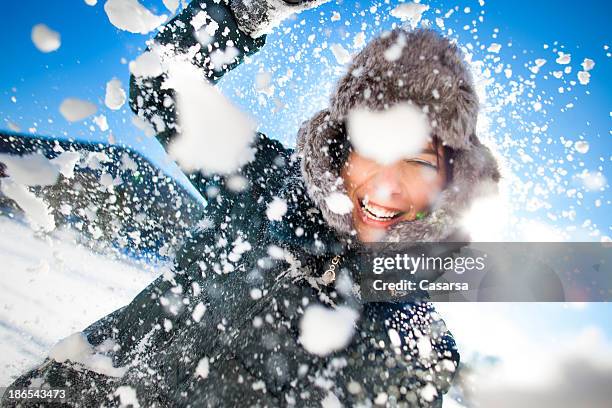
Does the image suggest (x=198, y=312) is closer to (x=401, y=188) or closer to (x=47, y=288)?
(x=401, y=188)

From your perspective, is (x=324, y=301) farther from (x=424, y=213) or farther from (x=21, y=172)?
(x=21, y=172)

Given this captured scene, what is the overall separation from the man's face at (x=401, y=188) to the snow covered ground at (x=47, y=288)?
10.4 ft

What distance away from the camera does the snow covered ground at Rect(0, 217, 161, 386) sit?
4160 millimetres

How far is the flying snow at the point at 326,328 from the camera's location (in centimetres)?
139

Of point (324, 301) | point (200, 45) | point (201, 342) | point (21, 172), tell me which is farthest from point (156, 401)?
point (200, 45)

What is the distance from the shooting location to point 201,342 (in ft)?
4.91

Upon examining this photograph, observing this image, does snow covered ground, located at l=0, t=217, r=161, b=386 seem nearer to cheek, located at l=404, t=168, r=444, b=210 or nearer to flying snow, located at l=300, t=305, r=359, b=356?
flying snow, located at l=300, t=305, r=359, b=356

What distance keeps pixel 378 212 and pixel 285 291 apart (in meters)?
0.68

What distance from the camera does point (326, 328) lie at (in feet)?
4.80

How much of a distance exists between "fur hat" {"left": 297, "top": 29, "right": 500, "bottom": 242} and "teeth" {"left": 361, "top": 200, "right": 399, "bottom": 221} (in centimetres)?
9

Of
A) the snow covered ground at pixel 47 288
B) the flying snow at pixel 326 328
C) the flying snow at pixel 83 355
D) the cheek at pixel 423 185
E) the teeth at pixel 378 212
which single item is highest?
the cheek at pixel 423 185

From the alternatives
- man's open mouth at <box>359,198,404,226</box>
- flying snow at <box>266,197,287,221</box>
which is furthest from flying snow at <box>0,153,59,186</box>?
man's open mouth at <box>359,198,404,226</box>

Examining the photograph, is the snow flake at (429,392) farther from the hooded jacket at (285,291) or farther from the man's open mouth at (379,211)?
the man's open mouth at (379,211)

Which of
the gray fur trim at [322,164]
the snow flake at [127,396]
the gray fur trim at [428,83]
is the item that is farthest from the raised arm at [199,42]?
the snow flake at [127,396]
